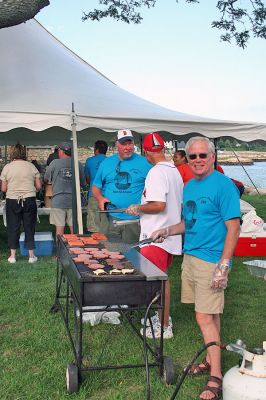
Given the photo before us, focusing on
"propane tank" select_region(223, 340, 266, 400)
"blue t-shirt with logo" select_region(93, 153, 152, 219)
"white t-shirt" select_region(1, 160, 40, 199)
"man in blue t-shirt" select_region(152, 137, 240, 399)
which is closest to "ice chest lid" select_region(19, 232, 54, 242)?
"white t-shirt" select_region(1, 160, 40, 199)

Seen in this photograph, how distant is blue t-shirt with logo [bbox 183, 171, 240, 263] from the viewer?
3.03m

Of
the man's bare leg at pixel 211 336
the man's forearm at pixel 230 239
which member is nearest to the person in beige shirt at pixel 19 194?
the man's bare leg at pixel 211 336

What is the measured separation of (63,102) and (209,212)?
14.8 ft

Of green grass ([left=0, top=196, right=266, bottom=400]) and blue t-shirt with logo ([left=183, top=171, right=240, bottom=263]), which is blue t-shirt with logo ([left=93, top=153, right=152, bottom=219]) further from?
blue t-shirt with logo ([left=183, top=171, right=240, bottom=263])

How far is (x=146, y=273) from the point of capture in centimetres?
310

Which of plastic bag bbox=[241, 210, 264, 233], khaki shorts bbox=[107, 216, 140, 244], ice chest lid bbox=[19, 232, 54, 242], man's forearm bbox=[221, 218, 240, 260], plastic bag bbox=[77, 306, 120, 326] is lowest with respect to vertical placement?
plastic bag bbox=[77, 306, 120, 326]

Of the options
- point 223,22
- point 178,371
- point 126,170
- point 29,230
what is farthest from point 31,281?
point 223,22

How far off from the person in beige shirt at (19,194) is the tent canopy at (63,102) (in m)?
0.47

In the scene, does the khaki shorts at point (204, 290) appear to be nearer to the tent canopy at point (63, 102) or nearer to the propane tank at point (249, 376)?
the propane tank at point (249, 376)

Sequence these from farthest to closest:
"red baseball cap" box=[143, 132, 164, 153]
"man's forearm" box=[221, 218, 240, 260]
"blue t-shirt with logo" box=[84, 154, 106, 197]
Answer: "blue t-shirt with logo" box=[84, 154, 106, 197] → "red baseball cap" box=[143, 132, 164, 153] → "man's forearm" box=[221, 218, 240, 260]

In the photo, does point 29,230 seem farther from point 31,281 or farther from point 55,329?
point 55,329

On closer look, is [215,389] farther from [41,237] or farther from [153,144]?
[41,237]

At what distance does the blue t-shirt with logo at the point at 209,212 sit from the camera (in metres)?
3.03

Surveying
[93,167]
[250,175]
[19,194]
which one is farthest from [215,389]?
[250,175]
